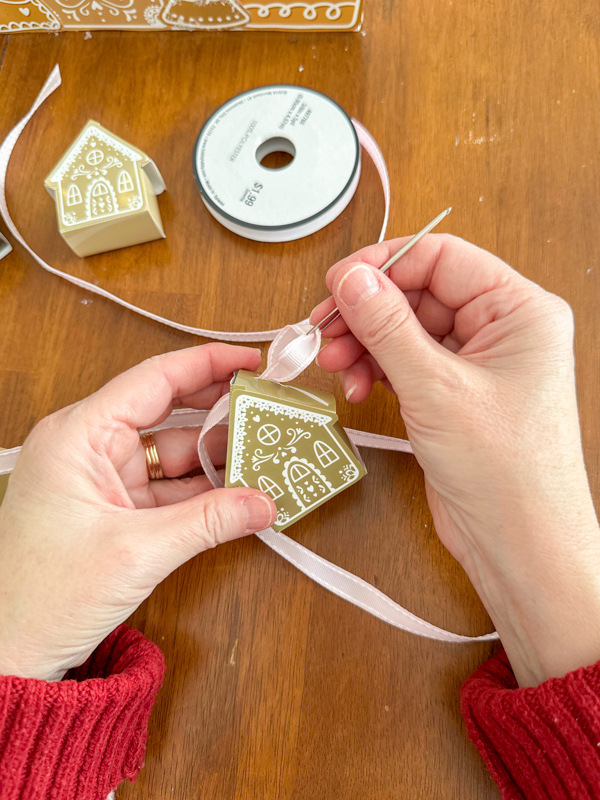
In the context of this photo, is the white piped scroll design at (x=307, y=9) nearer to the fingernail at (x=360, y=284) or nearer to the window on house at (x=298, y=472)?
the fingernail at (x=360, y=284)

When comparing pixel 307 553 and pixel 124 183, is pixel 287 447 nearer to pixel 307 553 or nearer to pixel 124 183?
pixel 307 553

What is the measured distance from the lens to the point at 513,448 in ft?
1.83

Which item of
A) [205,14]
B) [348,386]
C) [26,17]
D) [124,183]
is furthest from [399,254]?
[26,17]

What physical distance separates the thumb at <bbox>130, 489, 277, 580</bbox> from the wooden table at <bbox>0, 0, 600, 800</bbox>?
0.10 m

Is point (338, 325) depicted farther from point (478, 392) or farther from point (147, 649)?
point (147, 649)

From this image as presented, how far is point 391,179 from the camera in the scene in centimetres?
84

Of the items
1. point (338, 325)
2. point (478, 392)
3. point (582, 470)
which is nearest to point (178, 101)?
point (338, 325)

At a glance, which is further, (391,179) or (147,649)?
(391,179)

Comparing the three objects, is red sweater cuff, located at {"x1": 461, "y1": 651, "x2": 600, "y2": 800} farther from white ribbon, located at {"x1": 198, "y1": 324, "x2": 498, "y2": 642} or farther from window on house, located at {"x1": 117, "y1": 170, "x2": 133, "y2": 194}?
window on house, located at {"x1": 117, "y1": 170, "x2": 133, "y2": 194}

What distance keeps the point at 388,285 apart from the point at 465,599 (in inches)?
15.0

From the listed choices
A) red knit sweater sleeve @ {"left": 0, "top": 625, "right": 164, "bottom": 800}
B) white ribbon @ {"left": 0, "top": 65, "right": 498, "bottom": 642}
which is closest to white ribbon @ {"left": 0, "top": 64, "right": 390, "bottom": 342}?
white ribbon @ {"left": 0, "top": 65, "right": 498, "bottom": 642}

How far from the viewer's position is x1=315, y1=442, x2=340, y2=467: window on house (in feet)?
2.21

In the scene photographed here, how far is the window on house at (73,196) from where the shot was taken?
0.78 meters

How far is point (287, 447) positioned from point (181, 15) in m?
0.69
